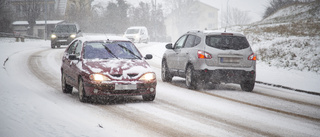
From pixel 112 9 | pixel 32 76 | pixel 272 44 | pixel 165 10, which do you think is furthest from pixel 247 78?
pixel 165 10

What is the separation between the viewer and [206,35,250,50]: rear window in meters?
12.0

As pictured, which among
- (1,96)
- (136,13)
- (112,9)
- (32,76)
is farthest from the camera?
(136,13)

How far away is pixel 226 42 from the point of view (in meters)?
12.1

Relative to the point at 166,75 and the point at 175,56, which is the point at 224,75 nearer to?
the point at 175,56

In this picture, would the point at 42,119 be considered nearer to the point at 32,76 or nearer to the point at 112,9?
the point at 32,76

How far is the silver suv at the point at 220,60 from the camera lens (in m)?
11.8

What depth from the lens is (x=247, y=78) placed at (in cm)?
1189

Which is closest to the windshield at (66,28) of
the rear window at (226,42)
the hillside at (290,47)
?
the hillside at (290,47)

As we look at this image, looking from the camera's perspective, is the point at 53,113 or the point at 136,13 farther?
the point at 136,13

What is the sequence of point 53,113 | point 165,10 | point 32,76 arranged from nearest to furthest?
1. point 53,113
2. point 32,76
3. point 165,10

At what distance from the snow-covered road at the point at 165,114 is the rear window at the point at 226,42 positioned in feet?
4.45

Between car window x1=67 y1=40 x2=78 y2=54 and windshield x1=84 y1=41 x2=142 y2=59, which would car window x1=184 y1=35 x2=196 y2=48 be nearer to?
windshield x1=84 y1=41 x2=142 y2=59

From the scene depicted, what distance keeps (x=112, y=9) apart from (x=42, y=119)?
7713cm

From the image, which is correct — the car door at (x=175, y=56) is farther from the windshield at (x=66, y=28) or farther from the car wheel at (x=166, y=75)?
the windshield at (x=66, y=28)
